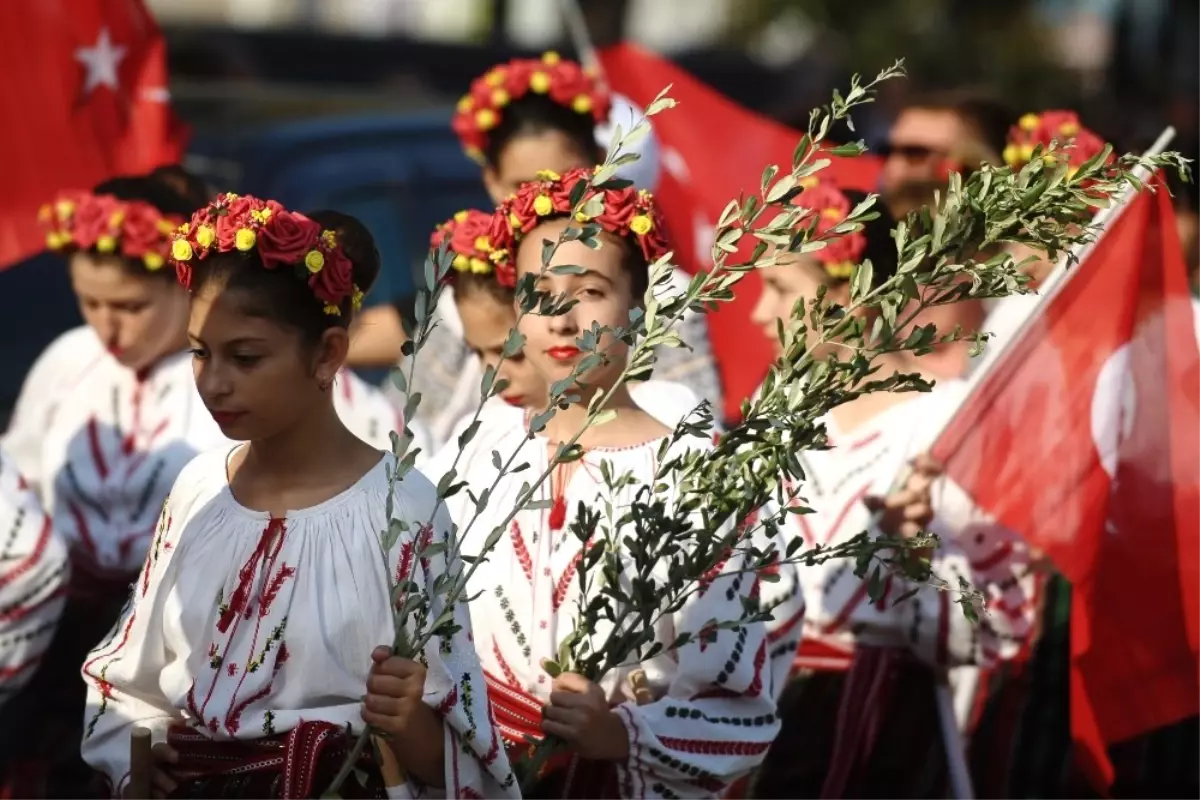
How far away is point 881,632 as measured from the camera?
14.9ft

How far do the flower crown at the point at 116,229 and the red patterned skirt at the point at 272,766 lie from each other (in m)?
1.68

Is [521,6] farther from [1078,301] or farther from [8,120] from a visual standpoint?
[1078,301]

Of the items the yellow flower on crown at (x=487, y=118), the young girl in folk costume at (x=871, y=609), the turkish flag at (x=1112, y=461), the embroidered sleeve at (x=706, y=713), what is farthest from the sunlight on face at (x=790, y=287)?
the embroidered sleeve at (x=706, y=713)

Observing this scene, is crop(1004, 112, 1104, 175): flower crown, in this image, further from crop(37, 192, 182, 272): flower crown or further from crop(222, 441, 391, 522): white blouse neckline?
crop(222, 441, 391, 522): white blouse neckline

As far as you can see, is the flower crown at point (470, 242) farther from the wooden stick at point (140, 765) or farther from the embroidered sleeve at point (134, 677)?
the wooden stick at point (140, 765)

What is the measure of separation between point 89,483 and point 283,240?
71.4 inches

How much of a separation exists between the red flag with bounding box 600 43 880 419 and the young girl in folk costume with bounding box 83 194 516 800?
3.30 meters

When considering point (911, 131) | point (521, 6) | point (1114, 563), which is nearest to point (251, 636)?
point (1114, 563)

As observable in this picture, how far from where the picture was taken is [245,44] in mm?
11234

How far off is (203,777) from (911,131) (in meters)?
3.02

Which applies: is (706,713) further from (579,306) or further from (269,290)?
(269,290)

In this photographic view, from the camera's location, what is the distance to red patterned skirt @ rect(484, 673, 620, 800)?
3.64 meters

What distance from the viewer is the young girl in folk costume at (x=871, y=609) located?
450 centimetres

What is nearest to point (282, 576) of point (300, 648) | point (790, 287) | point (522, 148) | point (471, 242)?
point (300, 648)
